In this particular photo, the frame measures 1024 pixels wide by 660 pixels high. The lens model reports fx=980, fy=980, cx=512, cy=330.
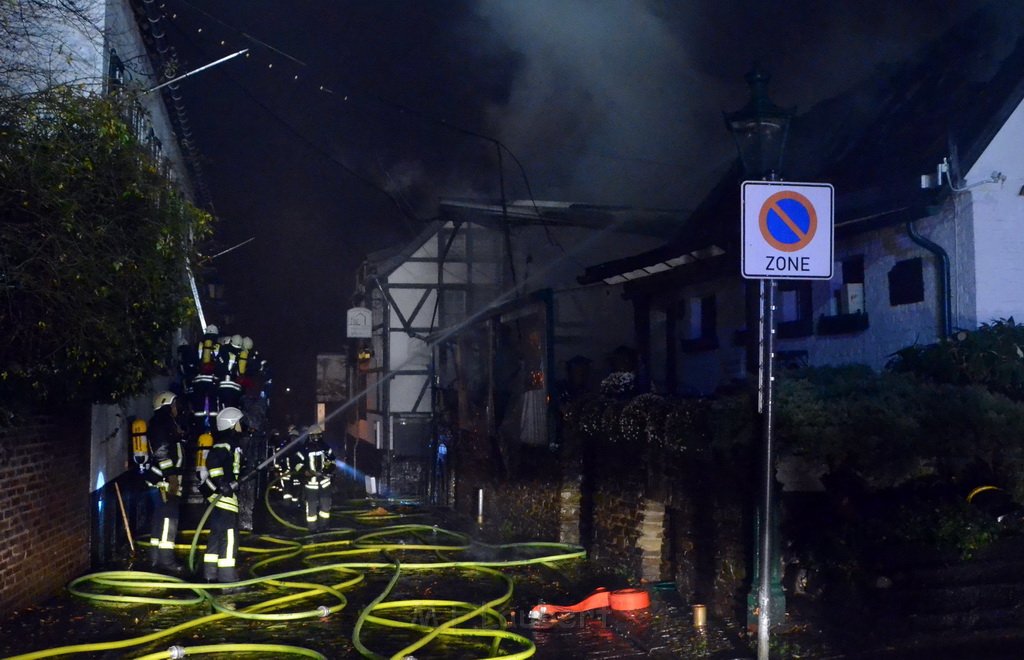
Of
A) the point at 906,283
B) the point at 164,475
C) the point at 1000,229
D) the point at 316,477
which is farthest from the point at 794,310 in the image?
the point at 164,475

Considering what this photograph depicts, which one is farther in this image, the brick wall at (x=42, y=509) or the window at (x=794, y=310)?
the window at (x=794, y=310)

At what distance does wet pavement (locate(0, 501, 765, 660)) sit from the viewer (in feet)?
23.4

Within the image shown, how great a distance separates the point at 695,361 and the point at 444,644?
9.26 metres

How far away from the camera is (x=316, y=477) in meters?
13.6

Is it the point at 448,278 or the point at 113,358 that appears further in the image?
the point at 448,278

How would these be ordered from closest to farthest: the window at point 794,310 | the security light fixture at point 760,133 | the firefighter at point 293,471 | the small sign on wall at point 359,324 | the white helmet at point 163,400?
the security light fixture at point 760,133 → the white helmet at point 163,400 → the window at point 794,310 → the firefighter at point 293,471 → the small sign on wall at point 359,324

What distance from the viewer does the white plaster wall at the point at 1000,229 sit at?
999 centimetres

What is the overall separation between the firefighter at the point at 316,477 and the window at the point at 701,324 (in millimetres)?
5844

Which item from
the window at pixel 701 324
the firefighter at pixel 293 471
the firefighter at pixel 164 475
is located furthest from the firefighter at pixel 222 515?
the window at pixel 701 324

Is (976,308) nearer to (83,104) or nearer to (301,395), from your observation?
(83,104)

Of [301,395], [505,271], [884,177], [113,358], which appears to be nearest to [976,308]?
[884,177]

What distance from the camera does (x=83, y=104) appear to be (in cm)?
702

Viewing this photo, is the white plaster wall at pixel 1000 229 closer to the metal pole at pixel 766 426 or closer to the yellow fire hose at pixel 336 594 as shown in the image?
the metal pole at pixel 766 426

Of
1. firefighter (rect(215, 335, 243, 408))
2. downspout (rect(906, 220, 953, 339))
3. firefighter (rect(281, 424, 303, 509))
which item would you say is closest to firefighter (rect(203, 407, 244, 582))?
firefighter (rect(215, 335, 243, 408))
